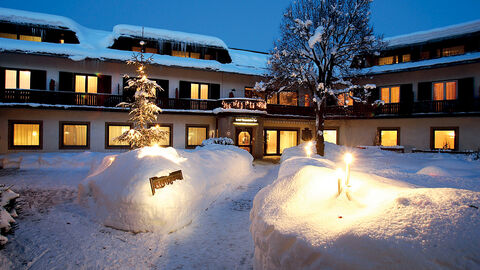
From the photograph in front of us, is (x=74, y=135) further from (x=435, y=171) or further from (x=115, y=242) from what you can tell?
(x=435, y=171)

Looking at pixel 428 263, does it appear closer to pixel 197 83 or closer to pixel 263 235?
pixel 263 235

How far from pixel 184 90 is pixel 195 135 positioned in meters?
3.90

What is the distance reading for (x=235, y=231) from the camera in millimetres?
6785

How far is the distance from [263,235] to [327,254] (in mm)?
1347

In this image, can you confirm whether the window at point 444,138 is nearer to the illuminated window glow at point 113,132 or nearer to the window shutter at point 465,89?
the window shutter at point 465,89

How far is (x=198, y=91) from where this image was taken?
2295 cm

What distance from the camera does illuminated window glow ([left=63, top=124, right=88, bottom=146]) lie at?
63.7 feet

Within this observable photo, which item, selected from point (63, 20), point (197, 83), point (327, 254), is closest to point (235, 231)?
point (327, 254)

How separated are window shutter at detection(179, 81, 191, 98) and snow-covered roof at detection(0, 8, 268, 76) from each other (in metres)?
1.99

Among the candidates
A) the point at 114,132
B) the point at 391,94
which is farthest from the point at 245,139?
the point at 391,94

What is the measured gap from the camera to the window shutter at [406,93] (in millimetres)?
21191

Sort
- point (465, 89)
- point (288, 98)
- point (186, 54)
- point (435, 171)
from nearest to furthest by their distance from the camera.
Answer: point (435, 171) → point (465, 89) → point (186, 54) → point (288, 98)

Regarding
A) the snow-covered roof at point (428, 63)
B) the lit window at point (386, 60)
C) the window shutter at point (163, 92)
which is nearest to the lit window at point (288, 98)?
the snow-covered roof at point (428, 63)

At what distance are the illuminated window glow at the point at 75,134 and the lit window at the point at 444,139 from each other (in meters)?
26.4
